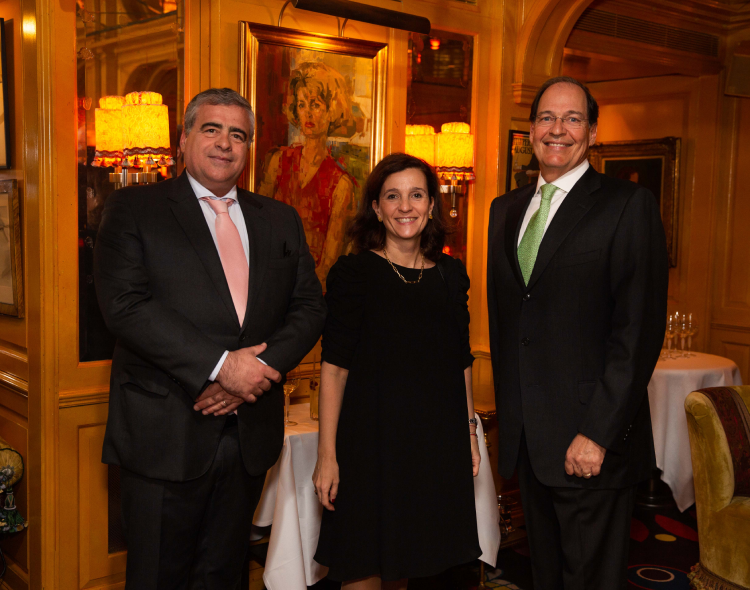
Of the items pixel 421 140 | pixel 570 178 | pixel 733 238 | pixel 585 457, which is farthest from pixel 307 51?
pixel 733 238

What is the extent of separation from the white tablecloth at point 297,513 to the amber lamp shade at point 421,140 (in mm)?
1700

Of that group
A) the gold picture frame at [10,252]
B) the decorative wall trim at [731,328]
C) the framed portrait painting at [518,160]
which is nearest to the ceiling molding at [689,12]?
the framed portrait painting at [518,160]

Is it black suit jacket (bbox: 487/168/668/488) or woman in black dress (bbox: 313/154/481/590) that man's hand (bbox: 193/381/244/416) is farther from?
black suit jacket (bbox: 487/168/668/488)

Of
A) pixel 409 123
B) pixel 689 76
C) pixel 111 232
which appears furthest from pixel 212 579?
pixel 689 76

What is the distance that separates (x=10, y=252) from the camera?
3.26 m

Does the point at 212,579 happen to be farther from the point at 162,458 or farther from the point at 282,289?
the point at 282,289

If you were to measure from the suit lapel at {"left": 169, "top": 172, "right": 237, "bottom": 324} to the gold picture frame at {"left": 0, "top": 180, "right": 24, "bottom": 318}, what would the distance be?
1.36 meters

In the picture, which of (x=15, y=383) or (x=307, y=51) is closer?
(x=15, y=383)

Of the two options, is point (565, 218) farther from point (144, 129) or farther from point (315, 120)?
point (315, 120)

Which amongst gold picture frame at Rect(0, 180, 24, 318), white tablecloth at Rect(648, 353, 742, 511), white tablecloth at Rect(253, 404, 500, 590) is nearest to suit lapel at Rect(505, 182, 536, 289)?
white tablecloth at Rect(253, 404, 500, 590)

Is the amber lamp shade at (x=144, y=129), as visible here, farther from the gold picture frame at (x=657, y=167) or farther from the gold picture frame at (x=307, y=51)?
the gold picture frame at (x=657, y=167)

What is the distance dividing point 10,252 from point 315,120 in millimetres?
1580

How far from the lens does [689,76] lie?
21.4ft

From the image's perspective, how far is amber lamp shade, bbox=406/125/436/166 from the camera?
13.6ft
